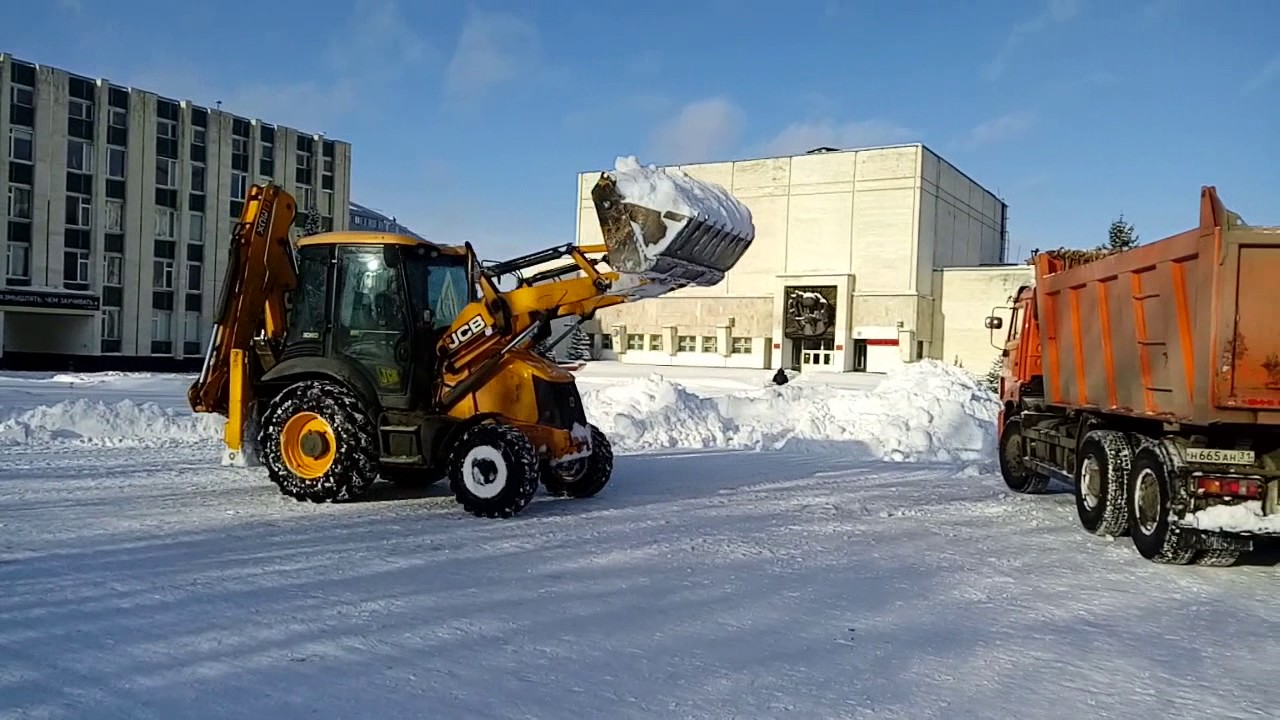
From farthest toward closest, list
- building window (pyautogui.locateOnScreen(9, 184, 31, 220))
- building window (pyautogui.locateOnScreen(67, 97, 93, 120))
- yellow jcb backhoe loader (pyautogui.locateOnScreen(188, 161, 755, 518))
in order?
building window (pyautogui.locateOnScreen(67, 97, 93, 120)), building window (pyautogui.locateOnScreen(9, 184, 31, 220)), yellow jcb backhoe loader (pyautogui.locateOnScreen(188, 161, 755, 518))

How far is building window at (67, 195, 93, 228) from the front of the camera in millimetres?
45594

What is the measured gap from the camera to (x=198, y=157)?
50.3 m

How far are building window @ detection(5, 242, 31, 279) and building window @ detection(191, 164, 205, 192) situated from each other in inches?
341

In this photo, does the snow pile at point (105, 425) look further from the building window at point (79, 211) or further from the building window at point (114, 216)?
the building window at point (114, 216)

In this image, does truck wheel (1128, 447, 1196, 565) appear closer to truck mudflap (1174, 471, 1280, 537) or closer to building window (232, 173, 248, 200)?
truck mudflap (1174, 471, 1280, 537)

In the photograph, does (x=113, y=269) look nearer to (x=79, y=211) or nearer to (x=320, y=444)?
(x=79, y=211)

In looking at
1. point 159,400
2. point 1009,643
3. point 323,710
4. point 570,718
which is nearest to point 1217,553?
point 1009,643

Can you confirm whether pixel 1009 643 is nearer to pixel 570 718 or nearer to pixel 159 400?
pixel 570 718

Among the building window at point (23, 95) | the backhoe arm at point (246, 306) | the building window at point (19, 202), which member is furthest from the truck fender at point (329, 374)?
the building window at point (23, 95)

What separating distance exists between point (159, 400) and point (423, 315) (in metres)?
16.2

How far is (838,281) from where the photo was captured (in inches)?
2276

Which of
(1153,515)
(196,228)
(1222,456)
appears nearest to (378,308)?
(1153,515)

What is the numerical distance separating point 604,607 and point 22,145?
157ft

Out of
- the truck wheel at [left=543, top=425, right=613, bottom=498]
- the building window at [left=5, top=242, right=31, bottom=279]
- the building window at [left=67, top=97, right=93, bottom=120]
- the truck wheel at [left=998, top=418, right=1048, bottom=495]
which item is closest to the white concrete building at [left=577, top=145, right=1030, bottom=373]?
the building window at [left=67, top=97, right=93, bottom=120]
